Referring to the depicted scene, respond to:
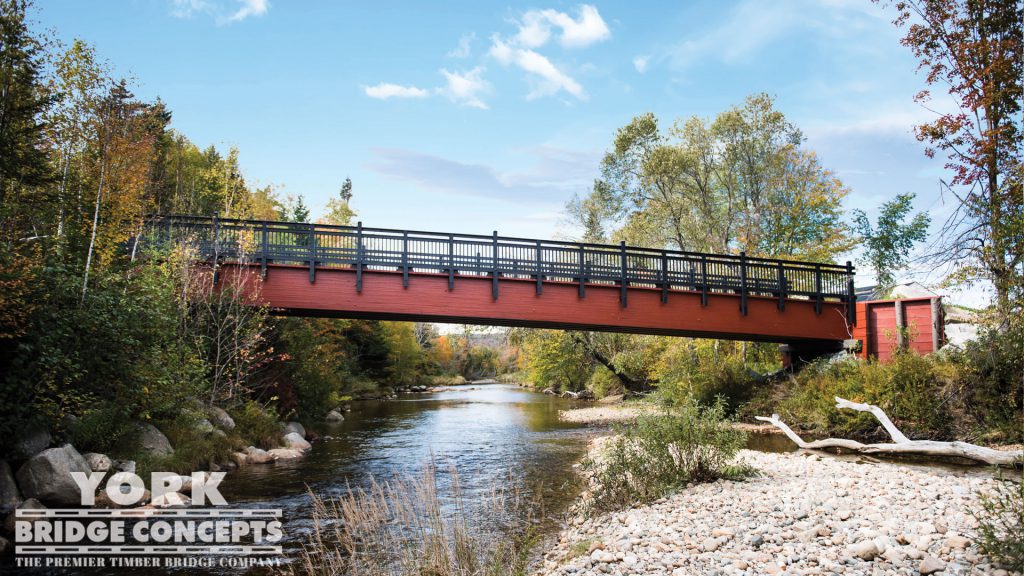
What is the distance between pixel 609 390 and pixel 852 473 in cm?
2788

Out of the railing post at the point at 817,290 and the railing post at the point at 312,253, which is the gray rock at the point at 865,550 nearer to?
the railing post at the point at 312,253

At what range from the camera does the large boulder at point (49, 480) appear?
923 centimetres

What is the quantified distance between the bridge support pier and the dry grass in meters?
17.4

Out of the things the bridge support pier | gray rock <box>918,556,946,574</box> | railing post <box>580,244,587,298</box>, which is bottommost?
gray rock <box>918,556,946,574</box>

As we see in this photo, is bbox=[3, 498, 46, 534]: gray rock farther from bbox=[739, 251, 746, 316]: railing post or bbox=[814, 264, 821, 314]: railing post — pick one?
bbox=[814, 264, 821, 314]: railing post

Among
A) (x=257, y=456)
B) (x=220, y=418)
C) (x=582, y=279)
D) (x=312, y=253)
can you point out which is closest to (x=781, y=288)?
(x=582, y=279)

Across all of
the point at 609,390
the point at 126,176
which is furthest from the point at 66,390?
the point at 609,390

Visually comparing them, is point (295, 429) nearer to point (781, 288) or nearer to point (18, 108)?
point (18, 108)

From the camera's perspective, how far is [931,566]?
5.18 metres

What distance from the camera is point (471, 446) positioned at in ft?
58.5

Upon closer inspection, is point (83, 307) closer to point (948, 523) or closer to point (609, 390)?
point (948, 523)

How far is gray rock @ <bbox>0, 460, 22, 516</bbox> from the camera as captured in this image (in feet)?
29.2

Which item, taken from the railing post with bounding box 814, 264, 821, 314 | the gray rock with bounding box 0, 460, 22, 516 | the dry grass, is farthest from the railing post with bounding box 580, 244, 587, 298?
the gray rock with bounding box 0, 460, 22, 516

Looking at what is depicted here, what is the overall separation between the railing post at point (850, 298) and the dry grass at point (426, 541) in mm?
17537
